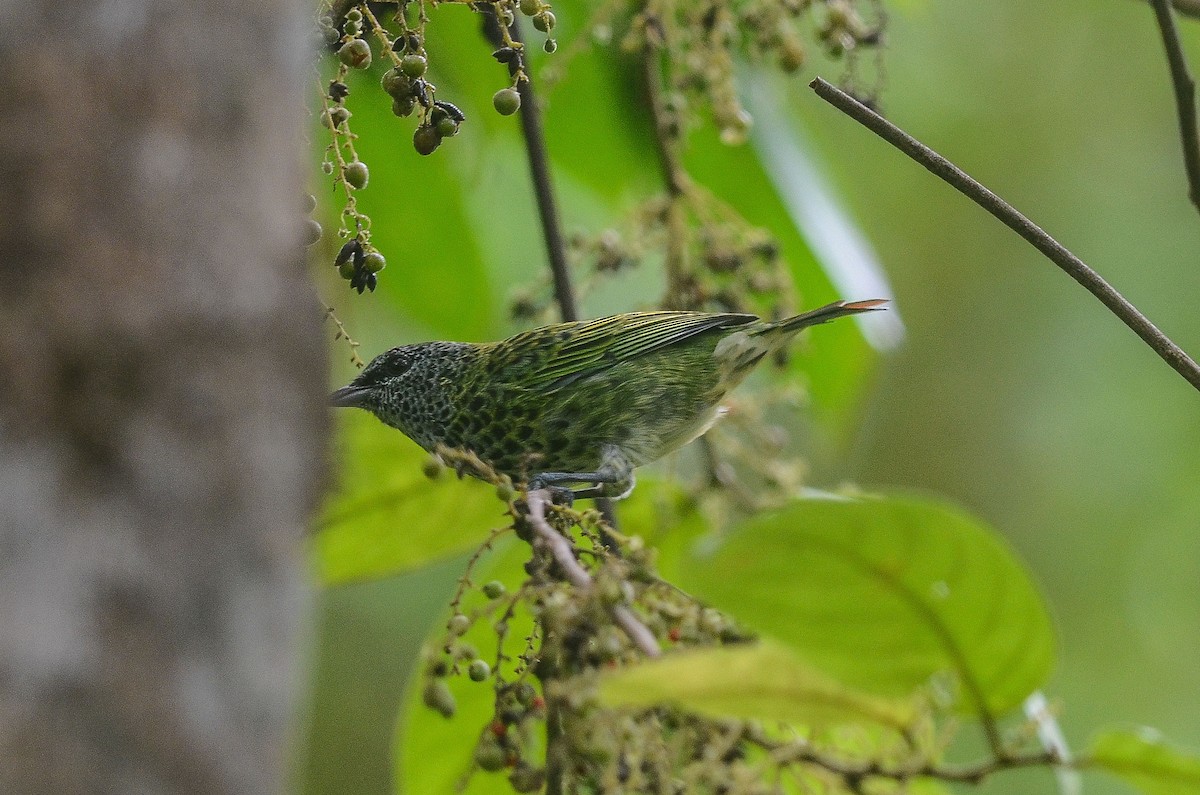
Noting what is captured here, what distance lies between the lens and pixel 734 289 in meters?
3.49

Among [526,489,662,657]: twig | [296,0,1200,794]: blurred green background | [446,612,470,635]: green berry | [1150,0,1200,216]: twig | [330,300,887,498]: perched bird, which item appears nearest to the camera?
[526,489,662,657]: twig

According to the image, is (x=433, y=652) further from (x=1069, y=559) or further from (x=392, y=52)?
(x=1069, y=559)

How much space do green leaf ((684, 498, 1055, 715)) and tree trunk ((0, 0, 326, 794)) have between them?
1.31m

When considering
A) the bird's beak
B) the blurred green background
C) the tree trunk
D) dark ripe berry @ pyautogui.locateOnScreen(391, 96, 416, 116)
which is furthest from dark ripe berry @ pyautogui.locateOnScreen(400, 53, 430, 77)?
the blurred green background

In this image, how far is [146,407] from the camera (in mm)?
1037

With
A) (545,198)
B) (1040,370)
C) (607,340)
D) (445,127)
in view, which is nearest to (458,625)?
(445,127)

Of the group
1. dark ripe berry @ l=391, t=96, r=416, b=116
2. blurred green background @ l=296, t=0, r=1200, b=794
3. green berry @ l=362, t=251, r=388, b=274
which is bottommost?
green berry @ l=362, t=251, r=388, b=274

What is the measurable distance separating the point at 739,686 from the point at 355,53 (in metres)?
1.11

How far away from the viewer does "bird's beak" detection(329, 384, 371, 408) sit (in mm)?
3676

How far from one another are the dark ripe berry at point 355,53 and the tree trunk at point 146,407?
0.79m

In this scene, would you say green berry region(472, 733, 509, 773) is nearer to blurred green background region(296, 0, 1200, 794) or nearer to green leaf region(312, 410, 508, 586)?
green leaf region(312, 410, 508, 586)

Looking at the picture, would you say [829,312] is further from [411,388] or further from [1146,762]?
[1146,762]

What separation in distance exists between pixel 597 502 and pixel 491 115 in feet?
4.32

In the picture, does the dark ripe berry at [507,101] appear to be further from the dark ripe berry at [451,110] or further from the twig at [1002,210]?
the twig at [1002,210]
